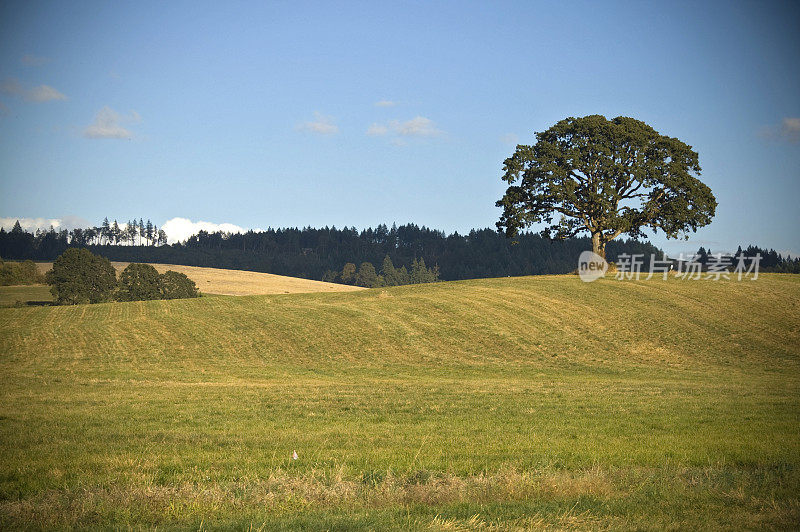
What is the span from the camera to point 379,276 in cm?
17362

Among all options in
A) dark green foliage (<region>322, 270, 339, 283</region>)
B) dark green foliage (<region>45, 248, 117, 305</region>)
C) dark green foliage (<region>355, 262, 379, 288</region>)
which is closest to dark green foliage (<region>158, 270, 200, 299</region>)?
dark green foliage (<region>45, 248, 117, 305</region>)

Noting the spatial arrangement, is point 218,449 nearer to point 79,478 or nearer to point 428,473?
point 79,478

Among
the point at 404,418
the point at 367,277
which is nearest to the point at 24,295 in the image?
the point at 404,418

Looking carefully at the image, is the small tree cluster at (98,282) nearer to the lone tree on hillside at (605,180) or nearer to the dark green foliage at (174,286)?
the dark green foliage at (174,286)

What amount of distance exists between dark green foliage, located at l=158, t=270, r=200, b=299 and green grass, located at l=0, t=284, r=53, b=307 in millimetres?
14284

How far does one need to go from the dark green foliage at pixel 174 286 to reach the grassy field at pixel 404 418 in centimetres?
2646

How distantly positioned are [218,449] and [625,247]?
198171mm

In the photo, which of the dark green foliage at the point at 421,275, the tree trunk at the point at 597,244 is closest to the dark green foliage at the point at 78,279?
the tree trunk at the point at 597,244

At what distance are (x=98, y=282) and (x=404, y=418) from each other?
199 feet

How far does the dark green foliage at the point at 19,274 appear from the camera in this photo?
90.8 m

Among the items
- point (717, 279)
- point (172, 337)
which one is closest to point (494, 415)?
point (172, 337)

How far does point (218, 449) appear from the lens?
11.8 m

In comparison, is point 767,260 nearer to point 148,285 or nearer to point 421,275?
point 421,275

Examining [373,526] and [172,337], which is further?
[172,337]
